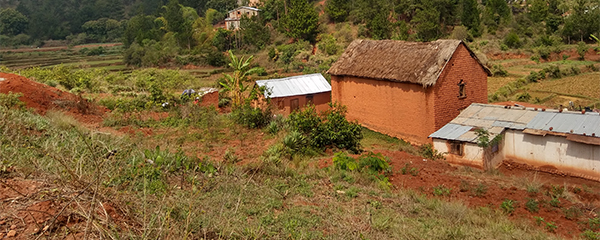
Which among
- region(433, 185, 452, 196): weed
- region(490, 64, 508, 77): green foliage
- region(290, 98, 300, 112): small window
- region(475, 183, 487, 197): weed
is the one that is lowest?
region(475, 183, 487, 197): weed

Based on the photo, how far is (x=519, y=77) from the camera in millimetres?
28906

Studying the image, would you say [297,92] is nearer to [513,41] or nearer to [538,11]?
[513,41]

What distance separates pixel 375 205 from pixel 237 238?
313 centimetres

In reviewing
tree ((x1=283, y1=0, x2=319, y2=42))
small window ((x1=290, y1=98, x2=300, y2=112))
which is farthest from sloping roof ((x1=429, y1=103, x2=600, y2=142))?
tree ((x1=283, y1=0, x2=319, y2=42))

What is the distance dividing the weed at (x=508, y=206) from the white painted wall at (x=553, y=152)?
175 inches

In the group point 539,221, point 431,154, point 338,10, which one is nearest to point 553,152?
point 431,154

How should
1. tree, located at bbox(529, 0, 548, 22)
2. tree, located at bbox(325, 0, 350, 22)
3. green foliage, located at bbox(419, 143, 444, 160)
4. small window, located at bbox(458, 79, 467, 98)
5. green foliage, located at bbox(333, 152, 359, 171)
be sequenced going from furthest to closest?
tree, located at bbox(325, 0, 350, 22), tree, located at bbox(529, 0, 548, 22), small window, located at bbox(458, 79, 467, 98), green foliage, located at bbox(419, 143, 444, 160), green foliage, located at bbox(333, 152, 359, 171)

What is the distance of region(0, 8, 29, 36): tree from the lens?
263 feet

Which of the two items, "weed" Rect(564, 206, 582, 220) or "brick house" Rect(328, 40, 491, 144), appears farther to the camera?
"brick house" Rect(328, 40, 491, 144)

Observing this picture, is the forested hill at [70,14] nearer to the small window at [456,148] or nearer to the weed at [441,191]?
the small window at [456,148]

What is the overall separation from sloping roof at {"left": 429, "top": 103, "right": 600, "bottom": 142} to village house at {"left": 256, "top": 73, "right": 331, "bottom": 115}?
286 inches

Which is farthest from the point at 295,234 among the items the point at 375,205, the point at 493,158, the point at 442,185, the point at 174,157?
the point at 493,158

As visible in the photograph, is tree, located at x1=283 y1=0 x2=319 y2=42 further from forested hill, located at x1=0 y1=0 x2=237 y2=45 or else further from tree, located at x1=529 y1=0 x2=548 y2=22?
forested hill, located at x1=0 y1=0 x2=237 y2=45

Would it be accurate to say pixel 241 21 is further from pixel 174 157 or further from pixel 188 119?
pixel 174 157
